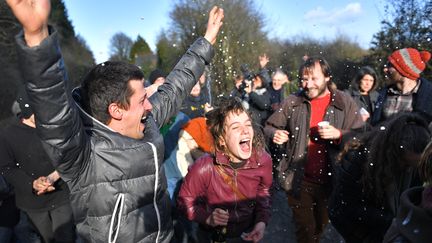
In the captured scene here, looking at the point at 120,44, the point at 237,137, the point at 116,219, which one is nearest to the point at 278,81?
the point at 237,137

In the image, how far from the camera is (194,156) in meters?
3.54

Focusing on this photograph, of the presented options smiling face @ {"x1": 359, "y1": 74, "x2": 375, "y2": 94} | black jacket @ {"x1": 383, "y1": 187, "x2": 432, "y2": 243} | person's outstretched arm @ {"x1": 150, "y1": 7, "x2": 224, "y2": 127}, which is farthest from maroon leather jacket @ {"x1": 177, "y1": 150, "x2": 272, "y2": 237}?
smiling face @ {"x1": 359, "y1": 74, "x2": 375, "y2": 94}

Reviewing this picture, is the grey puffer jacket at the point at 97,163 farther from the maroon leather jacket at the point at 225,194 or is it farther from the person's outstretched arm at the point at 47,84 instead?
the maroon leather jacket at the point at 225,194

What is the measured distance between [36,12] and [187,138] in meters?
2.47

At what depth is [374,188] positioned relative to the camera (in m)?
2.16

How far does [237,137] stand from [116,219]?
3.71ft

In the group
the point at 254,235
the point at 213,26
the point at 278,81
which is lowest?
→ the point at 254,235

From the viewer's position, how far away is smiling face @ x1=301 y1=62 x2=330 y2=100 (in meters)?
3.24

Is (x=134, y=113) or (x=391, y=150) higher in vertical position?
(x=134, y=113)

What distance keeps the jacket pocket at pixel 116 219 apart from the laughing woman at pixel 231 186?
0.83 m

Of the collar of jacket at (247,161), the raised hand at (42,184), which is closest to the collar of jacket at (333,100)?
the collar of jacket at (247,161)

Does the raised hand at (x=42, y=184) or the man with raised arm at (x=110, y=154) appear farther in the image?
the raised hand at (x=42, y=184)

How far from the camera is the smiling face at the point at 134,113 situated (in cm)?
186

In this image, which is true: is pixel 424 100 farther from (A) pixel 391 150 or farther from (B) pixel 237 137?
(B) pixel 237 137
